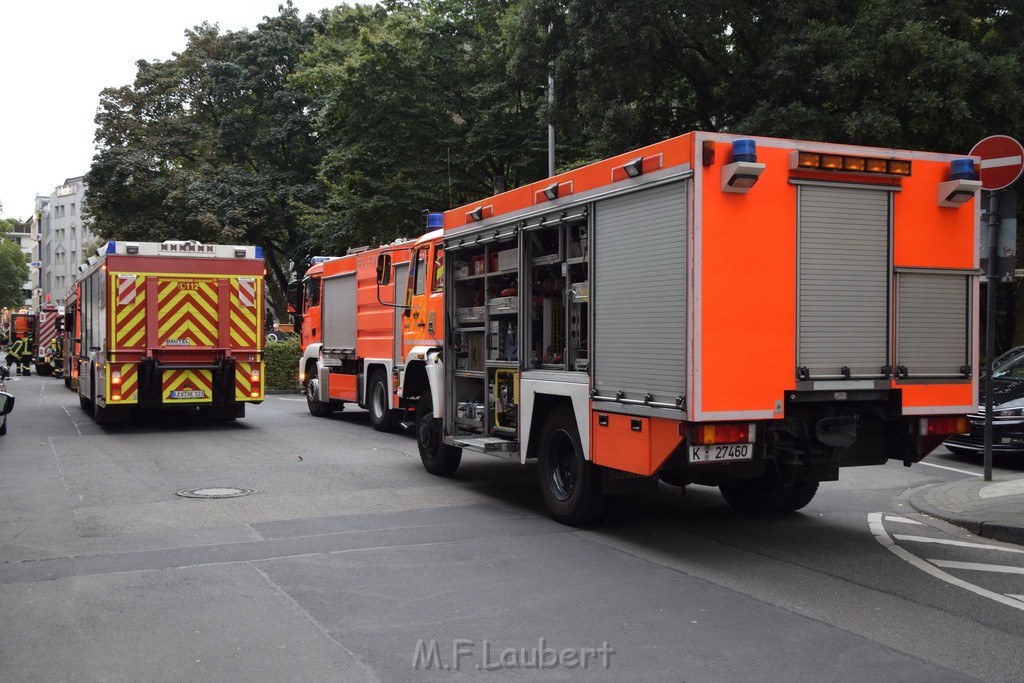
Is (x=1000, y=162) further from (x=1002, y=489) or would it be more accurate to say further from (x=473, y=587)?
(x=473, y=587)

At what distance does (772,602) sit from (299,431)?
12.1 m

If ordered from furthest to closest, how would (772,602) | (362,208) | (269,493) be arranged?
1. (362,208)
2. (269,493)
3. (772,602)

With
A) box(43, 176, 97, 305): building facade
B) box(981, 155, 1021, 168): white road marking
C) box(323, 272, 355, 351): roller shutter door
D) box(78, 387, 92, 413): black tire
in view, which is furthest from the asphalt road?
box(43, 176, 97, 305): building facade

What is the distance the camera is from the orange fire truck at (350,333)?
53.7 ft

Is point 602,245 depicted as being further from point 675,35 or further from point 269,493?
point 675,35

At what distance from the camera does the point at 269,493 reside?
1039 cm

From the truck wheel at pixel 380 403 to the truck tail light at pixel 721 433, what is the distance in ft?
33.0

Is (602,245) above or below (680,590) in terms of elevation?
above

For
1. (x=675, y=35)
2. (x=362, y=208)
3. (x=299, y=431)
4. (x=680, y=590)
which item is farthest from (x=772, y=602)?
(x=362, y=208)

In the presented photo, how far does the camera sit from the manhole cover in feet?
33.6

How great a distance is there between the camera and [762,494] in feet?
29.8

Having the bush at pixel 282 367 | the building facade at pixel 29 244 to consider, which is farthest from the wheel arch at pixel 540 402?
the building facade at pixel 29 244

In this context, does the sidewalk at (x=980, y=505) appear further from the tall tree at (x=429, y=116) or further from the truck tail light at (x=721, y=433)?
the tall tree at (x=429, y=116)

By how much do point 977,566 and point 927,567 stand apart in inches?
16.1
